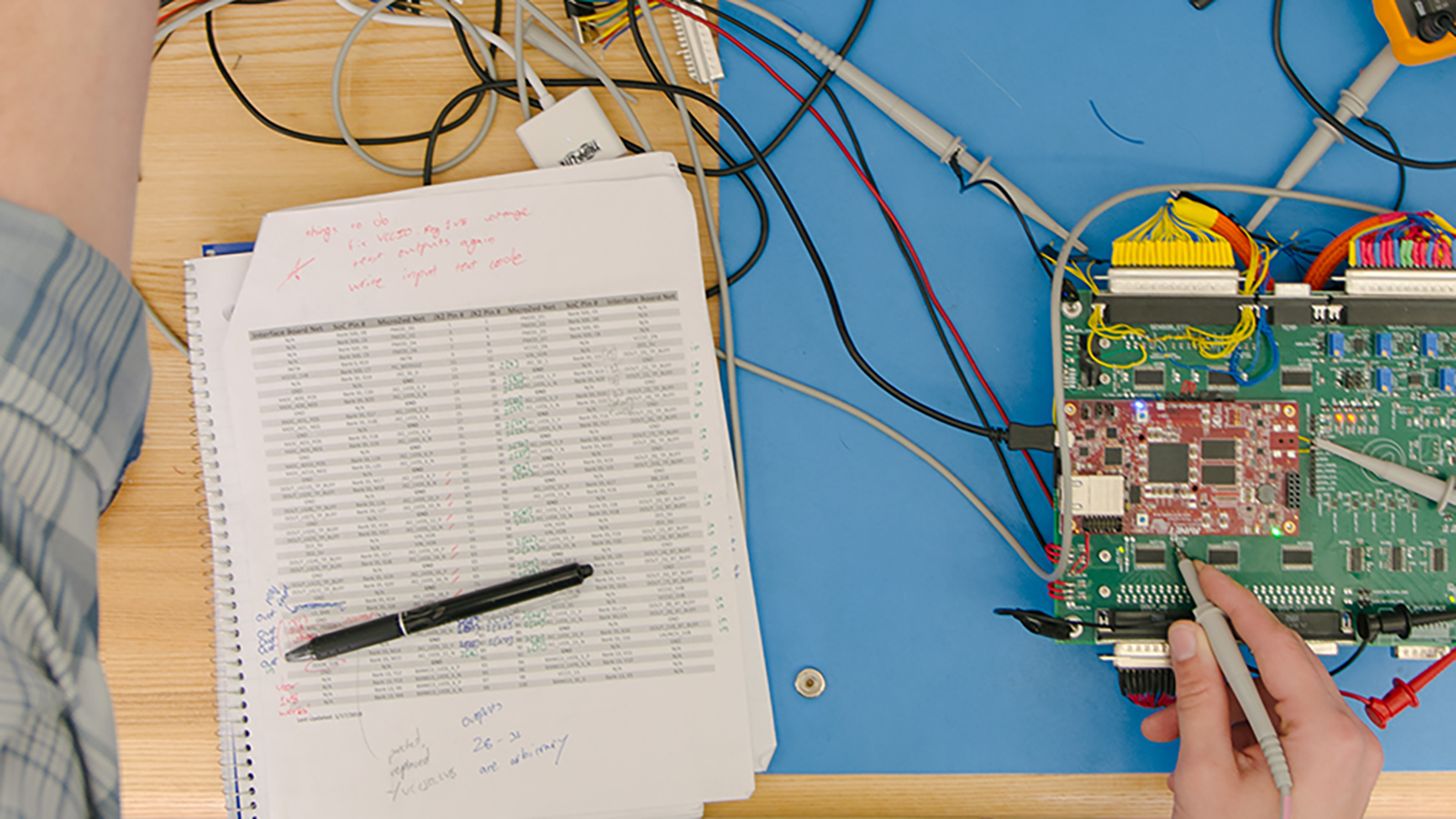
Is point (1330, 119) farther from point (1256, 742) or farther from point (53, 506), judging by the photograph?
point (53, 506)

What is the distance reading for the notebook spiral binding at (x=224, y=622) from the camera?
2.68 feet

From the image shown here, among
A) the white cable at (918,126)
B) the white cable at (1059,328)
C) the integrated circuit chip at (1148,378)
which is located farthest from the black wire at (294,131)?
the integrated circuit chip at (1148,378)

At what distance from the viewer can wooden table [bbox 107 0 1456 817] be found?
85 centimetres

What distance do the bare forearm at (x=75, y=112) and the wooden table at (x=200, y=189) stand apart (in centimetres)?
38

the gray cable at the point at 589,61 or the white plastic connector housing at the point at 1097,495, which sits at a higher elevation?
the gray cable at the point at 589,61

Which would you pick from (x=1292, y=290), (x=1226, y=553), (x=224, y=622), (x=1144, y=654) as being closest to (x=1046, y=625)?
(x=1144, y=654)

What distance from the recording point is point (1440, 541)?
2.58ft

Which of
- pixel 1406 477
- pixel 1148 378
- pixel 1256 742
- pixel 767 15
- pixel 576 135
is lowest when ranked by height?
pixel 1256 742

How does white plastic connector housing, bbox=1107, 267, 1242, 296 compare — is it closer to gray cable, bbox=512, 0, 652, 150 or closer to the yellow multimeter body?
the yellow multimeter body

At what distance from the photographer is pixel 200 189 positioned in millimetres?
854

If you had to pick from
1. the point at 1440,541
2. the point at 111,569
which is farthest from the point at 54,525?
the point at 1440,541

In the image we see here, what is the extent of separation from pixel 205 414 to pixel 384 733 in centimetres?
40

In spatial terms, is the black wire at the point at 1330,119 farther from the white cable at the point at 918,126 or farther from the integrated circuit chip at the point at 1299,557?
the integrated circuit chip at the point at 1299,557

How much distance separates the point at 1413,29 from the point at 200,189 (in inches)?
52.1
